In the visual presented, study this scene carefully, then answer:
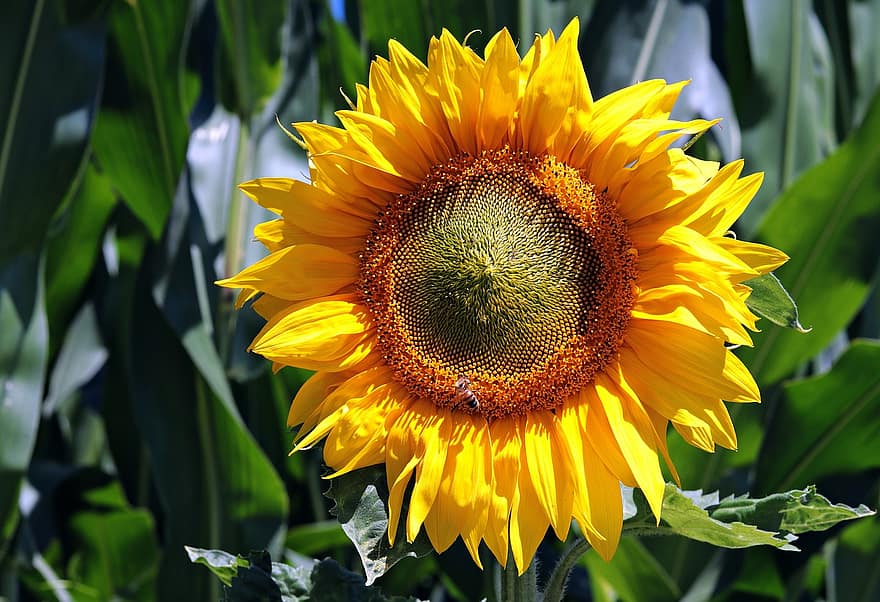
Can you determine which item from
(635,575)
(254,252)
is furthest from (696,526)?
(254,252)

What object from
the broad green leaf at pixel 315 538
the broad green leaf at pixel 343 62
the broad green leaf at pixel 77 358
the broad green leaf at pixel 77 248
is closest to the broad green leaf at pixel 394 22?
the broad green leaf at pixel 343 62

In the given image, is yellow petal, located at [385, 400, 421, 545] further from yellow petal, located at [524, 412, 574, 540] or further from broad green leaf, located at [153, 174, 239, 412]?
broad green leaf, located at [153, 174, 239, 412]

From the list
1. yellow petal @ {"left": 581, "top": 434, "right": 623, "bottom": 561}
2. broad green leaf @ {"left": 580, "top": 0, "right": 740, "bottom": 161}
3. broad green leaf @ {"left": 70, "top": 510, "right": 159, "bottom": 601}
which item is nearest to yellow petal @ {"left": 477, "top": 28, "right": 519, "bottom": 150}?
yellow petal @ {"left": 581, "top": 434, "right": 623, "bottom": 561}

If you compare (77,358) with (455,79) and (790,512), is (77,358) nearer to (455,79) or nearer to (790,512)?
(455,79)

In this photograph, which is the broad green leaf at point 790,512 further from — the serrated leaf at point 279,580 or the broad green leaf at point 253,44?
the broad green leaf at point 253,44

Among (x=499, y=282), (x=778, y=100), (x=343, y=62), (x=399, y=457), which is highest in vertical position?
(x=343, y=62)

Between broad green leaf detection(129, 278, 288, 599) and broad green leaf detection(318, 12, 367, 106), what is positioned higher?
broad green leaf detection(318, 12, 367, 106)
